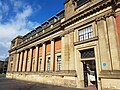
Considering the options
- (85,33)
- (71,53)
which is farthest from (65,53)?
(85,33)

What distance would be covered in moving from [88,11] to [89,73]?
7.28 m

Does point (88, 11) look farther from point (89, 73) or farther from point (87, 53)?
point (89, 73)

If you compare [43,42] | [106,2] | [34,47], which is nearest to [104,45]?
[106,2]

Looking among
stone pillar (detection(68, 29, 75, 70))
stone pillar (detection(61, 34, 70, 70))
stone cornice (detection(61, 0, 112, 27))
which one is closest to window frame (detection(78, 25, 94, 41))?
stone pillar (detection(68, 29, 75, 70))

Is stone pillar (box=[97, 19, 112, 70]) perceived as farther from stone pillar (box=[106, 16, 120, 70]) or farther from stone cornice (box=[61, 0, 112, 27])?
stone cornice (box=[61, 0, 112, 27])

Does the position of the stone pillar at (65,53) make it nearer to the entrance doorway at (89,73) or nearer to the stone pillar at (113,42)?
the entrance doorway at (89,73)

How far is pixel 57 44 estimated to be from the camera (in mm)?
17094

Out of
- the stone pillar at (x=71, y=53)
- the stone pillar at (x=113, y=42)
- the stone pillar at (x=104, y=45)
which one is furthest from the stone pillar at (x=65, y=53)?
the stone pillar at (x=113, y=42)

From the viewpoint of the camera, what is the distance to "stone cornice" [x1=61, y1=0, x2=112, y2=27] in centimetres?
1116

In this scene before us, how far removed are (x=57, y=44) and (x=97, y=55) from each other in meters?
7.33

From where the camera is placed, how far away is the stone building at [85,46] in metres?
10.1

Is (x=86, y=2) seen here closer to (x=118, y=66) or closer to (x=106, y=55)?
(x=106, y=55)

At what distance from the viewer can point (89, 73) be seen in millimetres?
13336

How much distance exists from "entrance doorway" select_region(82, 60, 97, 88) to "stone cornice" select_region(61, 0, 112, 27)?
5347 millimetres
